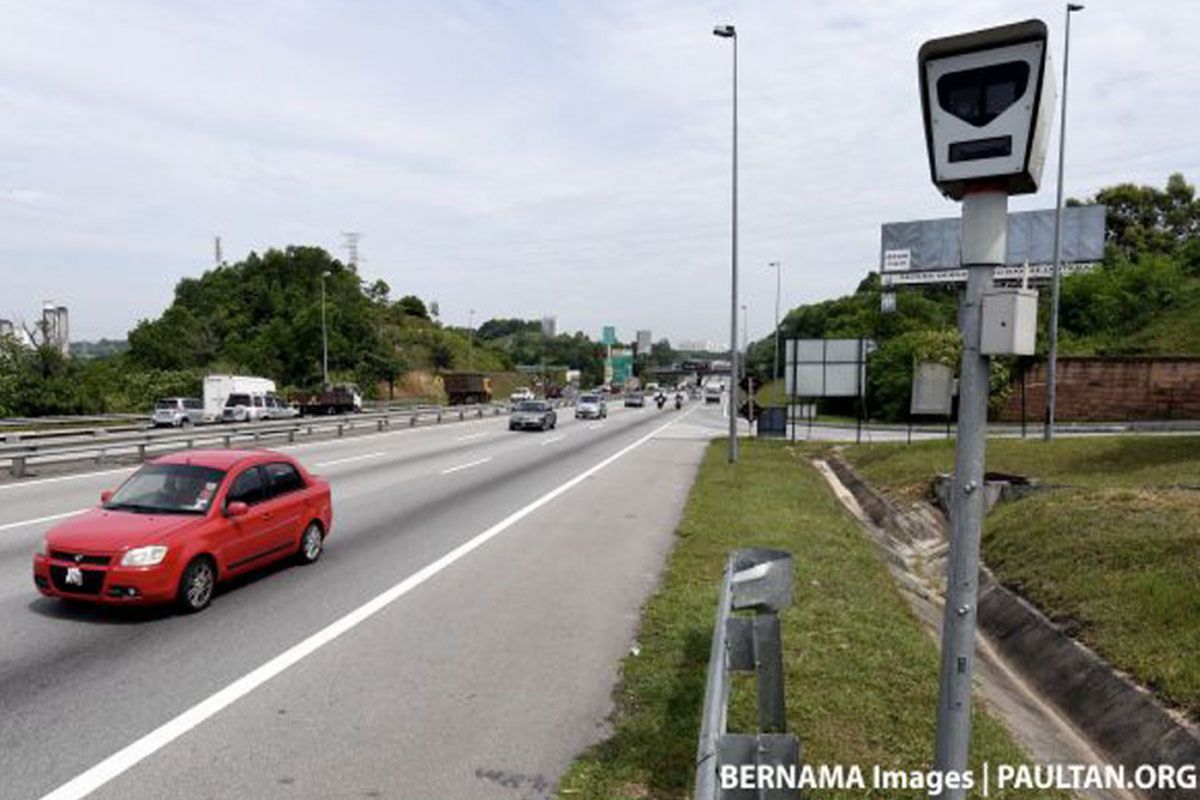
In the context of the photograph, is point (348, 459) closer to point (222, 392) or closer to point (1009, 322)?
point (1009, 322)

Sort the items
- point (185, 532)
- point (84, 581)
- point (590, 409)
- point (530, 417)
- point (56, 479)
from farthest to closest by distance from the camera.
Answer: point (590, 409), point (530, 417), point (56, 479), point (185, 532), point (84, 581)

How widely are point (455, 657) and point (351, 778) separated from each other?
2281mm

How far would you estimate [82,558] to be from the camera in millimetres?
7867

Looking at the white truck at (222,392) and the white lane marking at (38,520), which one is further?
the white truck at (222,392)

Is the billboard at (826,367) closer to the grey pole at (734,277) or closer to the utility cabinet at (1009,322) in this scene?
the grey pole at (734,277)

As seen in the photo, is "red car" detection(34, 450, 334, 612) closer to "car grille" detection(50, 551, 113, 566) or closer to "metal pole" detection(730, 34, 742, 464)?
"car grille" detection(50, 551, 113, 566)

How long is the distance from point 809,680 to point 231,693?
4413 mm

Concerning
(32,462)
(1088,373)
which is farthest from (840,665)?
(1088,373)

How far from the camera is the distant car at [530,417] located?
138 feet

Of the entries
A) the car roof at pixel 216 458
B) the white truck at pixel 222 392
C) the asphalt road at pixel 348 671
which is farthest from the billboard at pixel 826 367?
the white truck at pixel 222 392

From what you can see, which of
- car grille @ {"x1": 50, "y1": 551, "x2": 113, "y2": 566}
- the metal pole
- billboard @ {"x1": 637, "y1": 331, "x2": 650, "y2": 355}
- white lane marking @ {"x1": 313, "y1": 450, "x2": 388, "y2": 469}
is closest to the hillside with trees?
the metal pole

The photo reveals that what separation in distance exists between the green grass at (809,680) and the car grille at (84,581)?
4953mm

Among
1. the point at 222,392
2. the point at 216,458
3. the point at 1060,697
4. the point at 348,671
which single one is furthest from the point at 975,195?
the point at 222,392

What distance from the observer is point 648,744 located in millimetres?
5477
